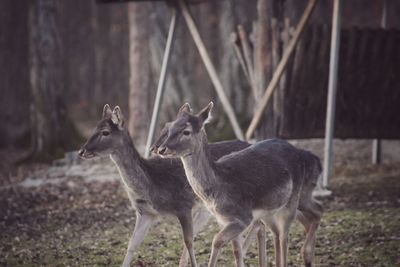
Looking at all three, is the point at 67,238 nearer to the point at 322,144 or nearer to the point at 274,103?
the point at 274,103

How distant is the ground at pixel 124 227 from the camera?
8211 millimetres

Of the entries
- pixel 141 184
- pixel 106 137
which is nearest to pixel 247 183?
pixel 141 184

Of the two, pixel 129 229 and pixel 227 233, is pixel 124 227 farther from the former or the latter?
pixel 227 233

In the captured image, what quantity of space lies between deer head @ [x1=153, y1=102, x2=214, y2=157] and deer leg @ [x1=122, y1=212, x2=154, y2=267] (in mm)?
1140

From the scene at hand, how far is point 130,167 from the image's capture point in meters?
7.54

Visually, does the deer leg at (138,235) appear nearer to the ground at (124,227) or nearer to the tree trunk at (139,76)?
the ground at (124,227)

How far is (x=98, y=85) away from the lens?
1310 inches

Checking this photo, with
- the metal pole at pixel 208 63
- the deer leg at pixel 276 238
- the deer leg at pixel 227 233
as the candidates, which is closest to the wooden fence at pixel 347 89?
the metal pole at pixel 208 63

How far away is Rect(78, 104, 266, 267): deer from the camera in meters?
7.41

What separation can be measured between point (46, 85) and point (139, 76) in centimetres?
225

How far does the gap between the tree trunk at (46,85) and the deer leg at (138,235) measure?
902 centimetres

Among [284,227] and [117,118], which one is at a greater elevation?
[117,118]

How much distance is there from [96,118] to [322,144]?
48.5 ft

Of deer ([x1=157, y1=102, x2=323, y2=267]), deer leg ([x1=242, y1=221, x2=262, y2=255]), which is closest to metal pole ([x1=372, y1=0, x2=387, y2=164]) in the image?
deer ([x1=157, y1=102, x2=323, y2=267])
